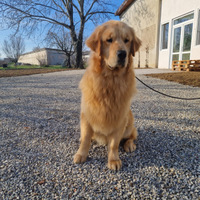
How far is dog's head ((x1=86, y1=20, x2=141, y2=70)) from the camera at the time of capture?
163 centimetres

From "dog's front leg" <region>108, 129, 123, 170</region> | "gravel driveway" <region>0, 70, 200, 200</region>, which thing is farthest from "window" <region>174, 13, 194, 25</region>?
"dog's front leg" <region>108, 129, 123, 170</region>

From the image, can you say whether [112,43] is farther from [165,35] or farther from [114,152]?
[165,35]

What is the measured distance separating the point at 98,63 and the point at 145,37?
593 inches

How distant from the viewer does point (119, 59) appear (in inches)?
63.9

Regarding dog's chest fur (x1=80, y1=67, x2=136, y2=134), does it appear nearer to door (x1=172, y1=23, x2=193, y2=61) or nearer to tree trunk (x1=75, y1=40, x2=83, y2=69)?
door (x1=172, y1=23, x2=193, y2=61)

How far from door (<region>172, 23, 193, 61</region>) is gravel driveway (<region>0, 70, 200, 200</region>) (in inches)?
349

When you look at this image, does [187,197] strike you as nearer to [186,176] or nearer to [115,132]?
[186,176]

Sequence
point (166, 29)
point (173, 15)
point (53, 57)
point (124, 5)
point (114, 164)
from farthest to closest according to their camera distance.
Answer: point (53, 57), point (124, 5), point (166, 29), point (173, 15), point (114, 164)

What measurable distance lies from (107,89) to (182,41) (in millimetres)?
11079

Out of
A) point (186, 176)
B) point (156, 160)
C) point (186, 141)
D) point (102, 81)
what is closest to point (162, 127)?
point (186, 141)

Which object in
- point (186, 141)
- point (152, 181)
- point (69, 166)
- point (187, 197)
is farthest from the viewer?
point (186, 141)

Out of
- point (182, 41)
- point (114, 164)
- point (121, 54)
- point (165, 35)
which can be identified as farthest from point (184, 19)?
point (114, 164)

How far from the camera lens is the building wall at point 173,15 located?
29.4ft

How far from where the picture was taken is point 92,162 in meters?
1.67
